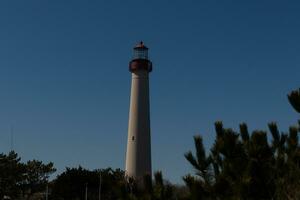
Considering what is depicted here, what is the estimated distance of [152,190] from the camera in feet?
41.7

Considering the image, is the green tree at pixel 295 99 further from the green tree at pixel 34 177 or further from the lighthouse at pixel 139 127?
the green tree at pixel 34 177

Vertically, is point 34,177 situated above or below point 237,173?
above

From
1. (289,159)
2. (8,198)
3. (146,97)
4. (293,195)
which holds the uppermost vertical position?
(146,97)

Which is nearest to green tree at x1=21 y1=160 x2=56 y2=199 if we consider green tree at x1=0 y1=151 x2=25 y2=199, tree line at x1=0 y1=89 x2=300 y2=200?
green tree at x1=0 y1=151 x2=25 y2=199

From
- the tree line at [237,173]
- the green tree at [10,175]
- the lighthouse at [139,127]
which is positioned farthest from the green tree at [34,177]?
the tree line at [237,173]

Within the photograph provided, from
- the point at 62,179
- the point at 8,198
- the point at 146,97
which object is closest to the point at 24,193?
the point at 8,198

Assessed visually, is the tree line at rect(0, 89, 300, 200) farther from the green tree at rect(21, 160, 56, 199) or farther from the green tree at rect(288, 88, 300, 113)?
the green tree at rect(21, 160, 56, 199)

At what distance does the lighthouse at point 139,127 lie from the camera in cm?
4381

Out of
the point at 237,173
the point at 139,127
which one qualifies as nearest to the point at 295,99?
the point at 237,173

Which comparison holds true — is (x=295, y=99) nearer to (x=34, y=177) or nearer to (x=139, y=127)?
(x=139, y=127)

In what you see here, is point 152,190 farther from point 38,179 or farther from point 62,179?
point 38,179

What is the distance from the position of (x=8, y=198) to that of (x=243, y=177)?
2002 inches

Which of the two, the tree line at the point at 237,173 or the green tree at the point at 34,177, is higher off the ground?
the green tree at the point at 34,177

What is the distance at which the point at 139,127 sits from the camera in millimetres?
44469
